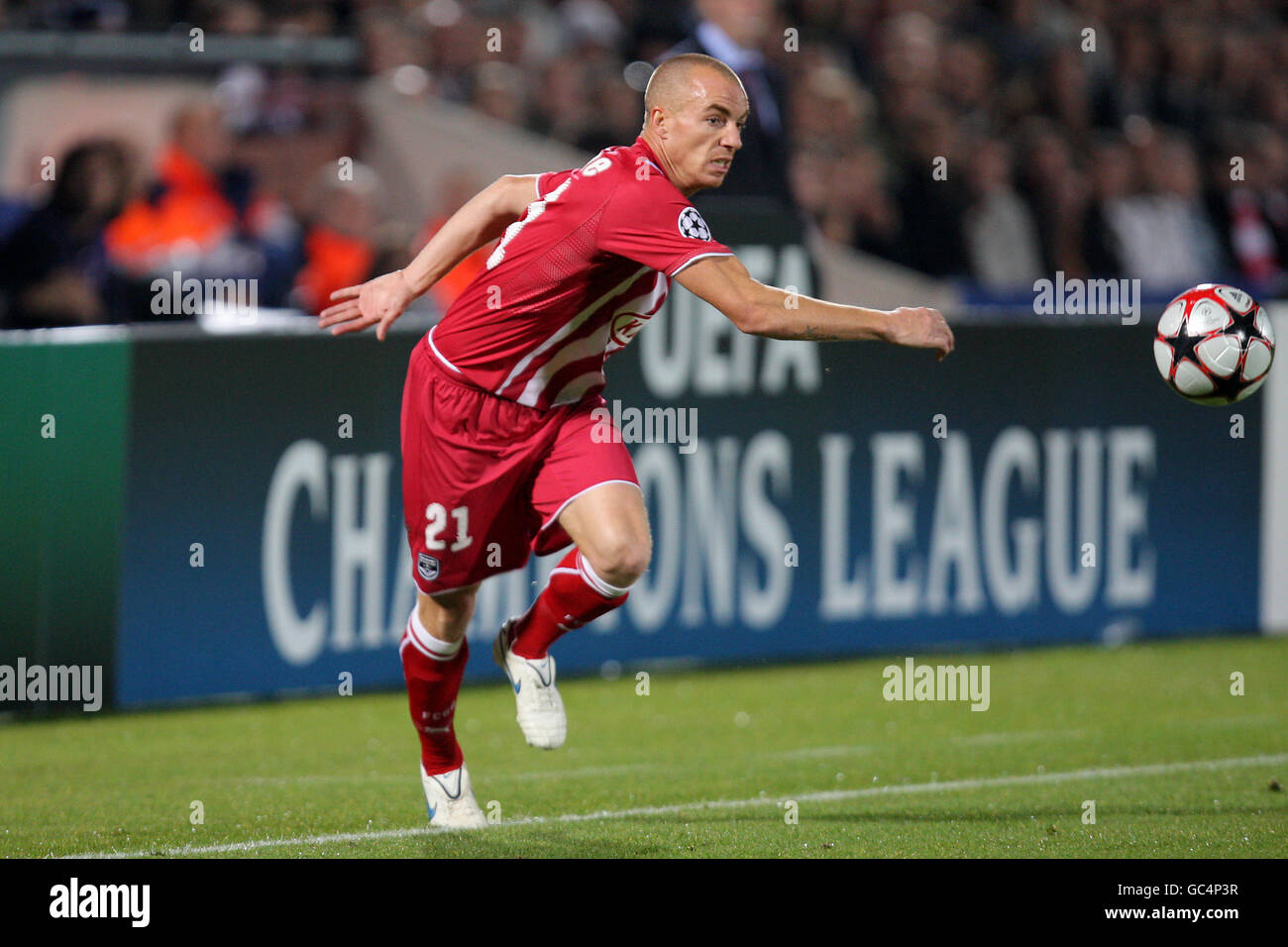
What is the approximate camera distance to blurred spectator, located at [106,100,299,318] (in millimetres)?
10688

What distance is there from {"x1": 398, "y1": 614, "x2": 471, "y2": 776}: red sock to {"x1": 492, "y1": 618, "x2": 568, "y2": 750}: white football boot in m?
0.19

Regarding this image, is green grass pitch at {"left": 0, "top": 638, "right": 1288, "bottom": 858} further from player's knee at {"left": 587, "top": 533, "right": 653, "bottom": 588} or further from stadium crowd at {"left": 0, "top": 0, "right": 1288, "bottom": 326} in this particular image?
stadium crowd at {"left": 0, "top": 0, "right": 1288, "bottom": 326}

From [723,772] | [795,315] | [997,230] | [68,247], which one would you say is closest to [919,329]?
[795,315]

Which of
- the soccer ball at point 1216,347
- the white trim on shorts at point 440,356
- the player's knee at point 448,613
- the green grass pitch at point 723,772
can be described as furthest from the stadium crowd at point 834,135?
the player's knee at point 448,613

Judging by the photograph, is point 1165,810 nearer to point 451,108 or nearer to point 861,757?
point 861,757

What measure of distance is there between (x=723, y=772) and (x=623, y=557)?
1809mm

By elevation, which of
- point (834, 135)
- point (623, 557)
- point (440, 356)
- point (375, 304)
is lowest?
point (623, 557)

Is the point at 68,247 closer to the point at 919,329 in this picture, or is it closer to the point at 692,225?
the point at 692,225

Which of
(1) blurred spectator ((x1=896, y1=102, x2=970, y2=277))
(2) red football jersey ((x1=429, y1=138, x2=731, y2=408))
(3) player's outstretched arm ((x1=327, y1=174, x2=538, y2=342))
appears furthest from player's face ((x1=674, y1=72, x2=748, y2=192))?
(1) blurred spectator ((x1=896, y1=102, x2=970, y2=277))

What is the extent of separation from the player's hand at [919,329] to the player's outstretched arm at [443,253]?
131cm

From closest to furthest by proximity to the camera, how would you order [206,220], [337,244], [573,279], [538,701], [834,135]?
[573,279], [538,701], [206,220], [337,244], [834,135]

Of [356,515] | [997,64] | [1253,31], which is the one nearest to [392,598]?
[356,515]

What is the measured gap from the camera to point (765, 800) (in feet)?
23.0

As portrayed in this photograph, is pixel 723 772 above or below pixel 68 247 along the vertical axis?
below
